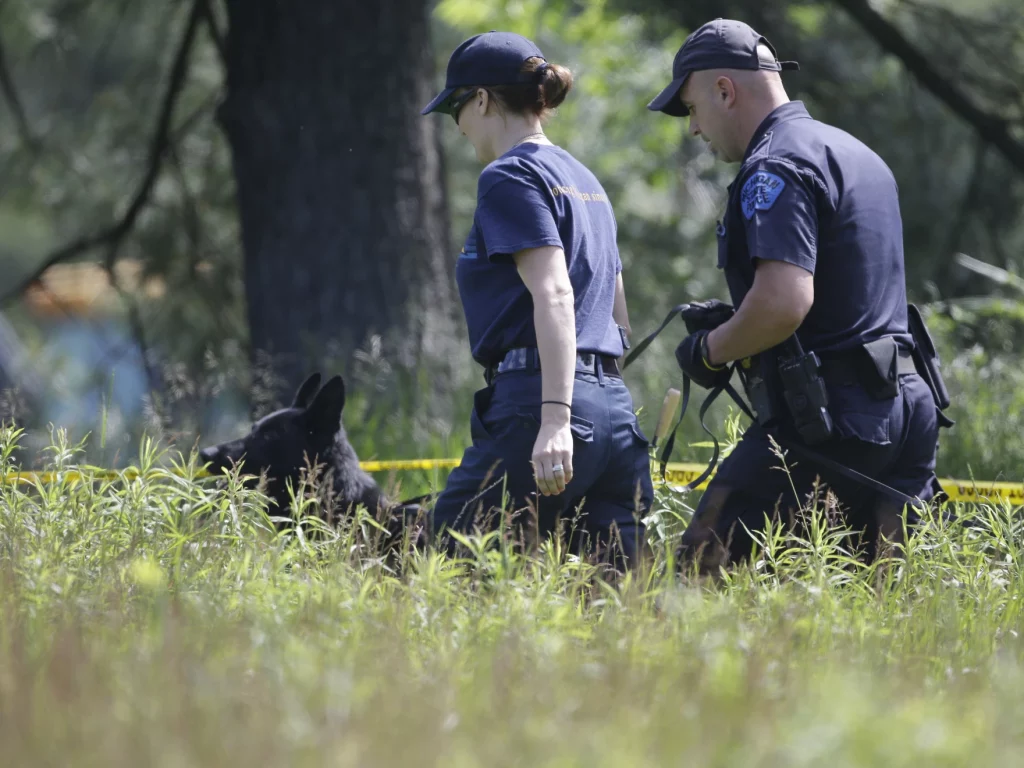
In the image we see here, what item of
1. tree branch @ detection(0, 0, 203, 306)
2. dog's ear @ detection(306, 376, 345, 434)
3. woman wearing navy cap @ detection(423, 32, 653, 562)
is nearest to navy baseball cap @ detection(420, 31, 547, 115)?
woman wearing navy cap @ detection(423, 32, 653, 562)

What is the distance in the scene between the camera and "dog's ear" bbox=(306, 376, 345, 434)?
4902 mm

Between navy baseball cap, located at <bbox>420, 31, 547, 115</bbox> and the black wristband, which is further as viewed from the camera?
navy baseball cap, located at <bbox>420, 31, 547, 115</bbox>

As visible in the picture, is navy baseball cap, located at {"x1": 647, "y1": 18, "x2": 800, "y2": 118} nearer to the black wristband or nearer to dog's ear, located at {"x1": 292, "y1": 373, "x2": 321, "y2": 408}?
the black wristband

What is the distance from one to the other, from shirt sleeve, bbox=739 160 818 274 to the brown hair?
25.8 inches

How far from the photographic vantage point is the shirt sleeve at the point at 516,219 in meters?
3.58

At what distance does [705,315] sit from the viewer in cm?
417

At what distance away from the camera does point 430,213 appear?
807 centimetres

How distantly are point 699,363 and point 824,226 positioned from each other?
1.92 feet

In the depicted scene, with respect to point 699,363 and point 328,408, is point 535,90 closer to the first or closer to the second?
point 699,363

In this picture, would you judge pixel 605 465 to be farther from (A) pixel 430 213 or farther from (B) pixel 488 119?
(A) pixel 430 213

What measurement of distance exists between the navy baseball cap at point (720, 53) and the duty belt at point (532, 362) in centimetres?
85

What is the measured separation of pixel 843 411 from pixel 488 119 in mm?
1413

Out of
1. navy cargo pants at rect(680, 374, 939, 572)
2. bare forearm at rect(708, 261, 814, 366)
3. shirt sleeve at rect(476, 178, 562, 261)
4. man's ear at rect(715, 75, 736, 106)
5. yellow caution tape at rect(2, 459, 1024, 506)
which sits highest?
man's ear at rect(715, 75, 736, 106)

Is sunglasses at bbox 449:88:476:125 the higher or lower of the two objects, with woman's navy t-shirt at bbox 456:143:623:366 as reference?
higher
